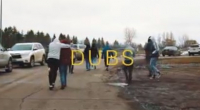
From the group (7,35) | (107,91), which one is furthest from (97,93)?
(7,35)

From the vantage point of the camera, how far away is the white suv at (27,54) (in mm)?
22819

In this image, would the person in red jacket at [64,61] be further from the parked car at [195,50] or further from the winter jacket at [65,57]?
the parked car at [195,50]

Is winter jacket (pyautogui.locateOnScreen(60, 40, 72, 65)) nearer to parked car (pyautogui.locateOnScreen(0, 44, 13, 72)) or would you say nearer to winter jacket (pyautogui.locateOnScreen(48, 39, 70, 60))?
winter jacket (pyautogui.locateOnScreen(48, 39, 70, 60))

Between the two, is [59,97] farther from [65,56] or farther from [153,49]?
[153,49]

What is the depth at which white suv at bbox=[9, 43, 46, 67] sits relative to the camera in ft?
74.9

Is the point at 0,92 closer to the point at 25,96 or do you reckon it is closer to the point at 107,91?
the point at 25,96

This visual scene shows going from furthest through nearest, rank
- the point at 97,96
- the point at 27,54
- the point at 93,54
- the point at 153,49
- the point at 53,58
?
1. the point at 27,54
2. the point at 93,54
3. the point at 153,49
4. the point at 53,58
5. the point at 97,96

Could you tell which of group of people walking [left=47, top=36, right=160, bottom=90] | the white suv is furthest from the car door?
the white suv

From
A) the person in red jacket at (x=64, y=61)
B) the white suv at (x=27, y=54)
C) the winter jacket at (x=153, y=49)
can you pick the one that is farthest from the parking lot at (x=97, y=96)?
the white suv at (x=27, y=54)

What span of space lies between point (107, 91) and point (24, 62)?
12.1 meters

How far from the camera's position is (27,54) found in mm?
23047

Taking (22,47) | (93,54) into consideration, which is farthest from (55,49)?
(22,47)

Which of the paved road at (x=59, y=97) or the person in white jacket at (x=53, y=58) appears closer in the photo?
the paved road at (x=59, y=97)

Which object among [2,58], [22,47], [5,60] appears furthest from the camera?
[22,47]
